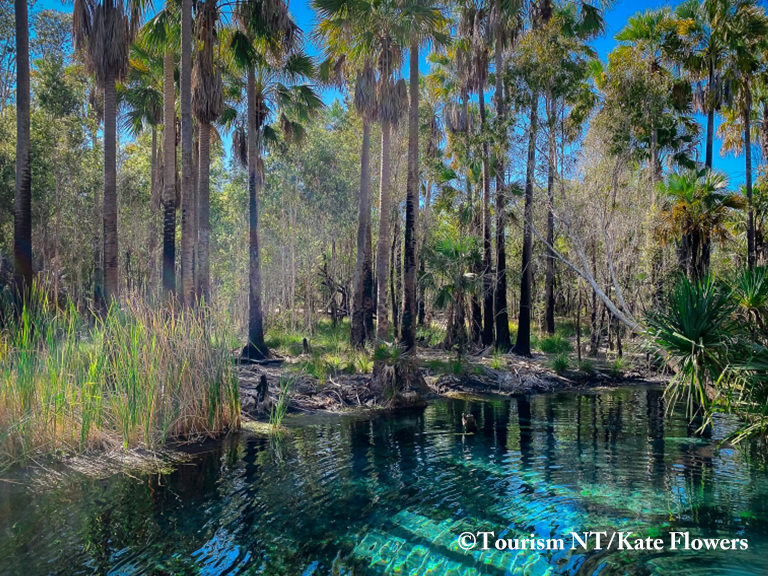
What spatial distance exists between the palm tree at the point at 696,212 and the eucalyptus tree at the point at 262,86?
12104 millimetres

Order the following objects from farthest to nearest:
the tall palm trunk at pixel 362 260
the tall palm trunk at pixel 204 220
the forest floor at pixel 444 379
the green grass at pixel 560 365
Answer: the tall palm trunk at pixel 362 260 < the green grass at pixel 560 365 < the tall palm trunk at pixel 204 220 < the forest floor at pixel 444 379

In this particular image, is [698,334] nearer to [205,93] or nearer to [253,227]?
[205,93]

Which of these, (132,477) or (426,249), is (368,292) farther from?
(132,477)

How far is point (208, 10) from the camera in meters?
14.9

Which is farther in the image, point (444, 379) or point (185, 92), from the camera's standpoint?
point (444, 379)

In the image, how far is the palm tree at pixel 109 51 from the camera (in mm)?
13641

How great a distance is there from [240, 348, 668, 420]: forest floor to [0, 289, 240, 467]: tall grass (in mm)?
2241

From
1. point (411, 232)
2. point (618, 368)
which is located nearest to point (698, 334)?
point (411, 232)

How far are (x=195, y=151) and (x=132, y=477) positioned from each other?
17.5 m

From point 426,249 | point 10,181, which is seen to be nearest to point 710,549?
point 426,249

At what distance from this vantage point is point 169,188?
53.2 ft

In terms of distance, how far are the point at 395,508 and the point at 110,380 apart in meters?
4.70

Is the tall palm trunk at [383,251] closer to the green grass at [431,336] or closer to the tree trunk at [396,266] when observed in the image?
the green grass at [431,336]

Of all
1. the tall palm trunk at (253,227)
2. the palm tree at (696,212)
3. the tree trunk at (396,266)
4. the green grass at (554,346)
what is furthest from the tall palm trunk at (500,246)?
the tall palm trunk at (253,227)
